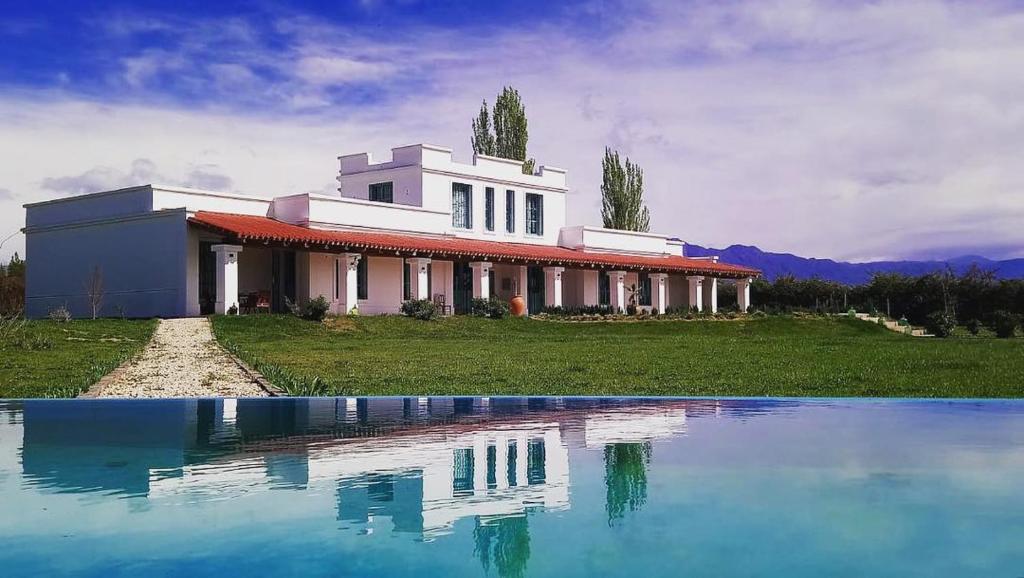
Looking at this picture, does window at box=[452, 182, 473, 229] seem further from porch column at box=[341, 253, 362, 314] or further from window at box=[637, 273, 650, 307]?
window at box=[637, 273, 650, 307]

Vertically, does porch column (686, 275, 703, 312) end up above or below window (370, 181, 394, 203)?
below

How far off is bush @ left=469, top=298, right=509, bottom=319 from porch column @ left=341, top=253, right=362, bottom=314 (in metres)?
4.20

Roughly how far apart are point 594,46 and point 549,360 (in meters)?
8.31

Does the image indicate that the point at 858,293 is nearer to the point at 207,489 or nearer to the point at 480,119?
the point at 480,119

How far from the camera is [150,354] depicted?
70.7 ft

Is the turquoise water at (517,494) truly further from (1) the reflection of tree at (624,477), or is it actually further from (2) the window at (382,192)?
(2) the window at (382,192)

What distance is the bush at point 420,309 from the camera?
33.7 metres

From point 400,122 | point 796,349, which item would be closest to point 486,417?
point 796,349

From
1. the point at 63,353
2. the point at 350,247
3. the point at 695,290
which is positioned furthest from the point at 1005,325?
the point at 63,353

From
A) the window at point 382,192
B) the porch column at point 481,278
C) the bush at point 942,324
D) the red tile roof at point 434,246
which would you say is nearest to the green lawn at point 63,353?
the red tile roof at point 434,246

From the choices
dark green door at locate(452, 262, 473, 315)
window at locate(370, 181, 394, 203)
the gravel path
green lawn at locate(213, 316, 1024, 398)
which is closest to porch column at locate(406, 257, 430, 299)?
dark green door at locate(452, 262, 473, 315)

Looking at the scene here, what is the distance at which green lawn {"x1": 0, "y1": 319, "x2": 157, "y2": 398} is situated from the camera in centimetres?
1741

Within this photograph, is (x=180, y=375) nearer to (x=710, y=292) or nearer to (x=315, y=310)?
(x=315, y=310)

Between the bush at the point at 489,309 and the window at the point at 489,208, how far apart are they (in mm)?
7739
